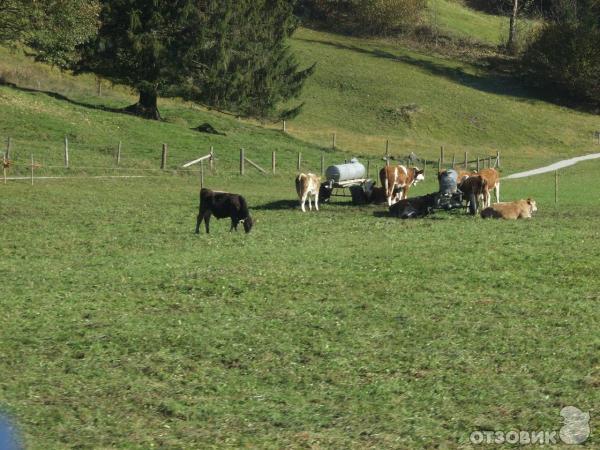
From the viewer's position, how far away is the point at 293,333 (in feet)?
55.3

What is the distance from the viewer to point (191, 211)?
32938 mm

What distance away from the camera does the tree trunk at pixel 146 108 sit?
6069 cm

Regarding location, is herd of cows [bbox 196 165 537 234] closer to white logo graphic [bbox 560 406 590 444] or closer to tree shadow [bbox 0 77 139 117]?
white logo graphic [bbox 560 406 590 444]

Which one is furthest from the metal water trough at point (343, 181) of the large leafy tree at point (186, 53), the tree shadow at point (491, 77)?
the tree shadow at point (491, 77)

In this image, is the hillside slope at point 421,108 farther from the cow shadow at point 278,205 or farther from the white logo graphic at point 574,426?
the white logo graphic at point 574,426

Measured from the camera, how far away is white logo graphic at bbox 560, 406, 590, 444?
12008mm

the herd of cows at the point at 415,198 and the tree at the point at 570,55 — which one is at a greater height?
the tree at the point at 570,55

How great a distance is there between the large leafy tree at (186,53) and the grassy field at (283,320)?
1743cm

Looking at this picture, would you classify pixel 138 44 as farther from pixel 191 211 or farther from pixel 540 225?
pixel 540 225

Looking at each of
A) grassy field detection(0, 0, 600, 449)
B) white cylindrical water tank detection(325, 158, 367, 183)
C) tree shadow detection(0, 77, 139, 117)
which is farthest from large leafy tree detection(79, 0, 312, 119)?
white cylindrical water tank detection(325, 158, 367, 183)

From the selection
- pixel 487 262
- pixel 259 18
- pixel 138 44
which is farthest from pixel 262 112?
pixel 487 262

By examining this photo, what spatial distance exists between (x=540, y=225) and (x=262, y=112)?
3621cm

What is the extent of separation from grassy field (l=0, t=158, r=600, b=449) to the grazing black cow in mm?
465

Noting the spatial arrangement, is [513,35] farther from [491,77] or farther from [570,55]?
[570,55]
